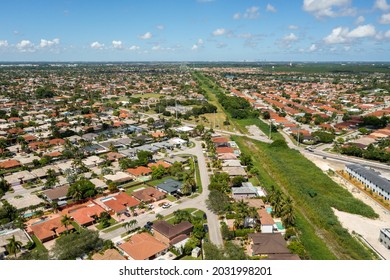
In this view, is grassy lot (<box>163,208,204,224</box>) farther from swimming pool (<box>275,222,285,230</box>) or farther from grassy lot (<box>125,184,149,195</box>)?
grassy lot (<box>125,184,149,195</box>)

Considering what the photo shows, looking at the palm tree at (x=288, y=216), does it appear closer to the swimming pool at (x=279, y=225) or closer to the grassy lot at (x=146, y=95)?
the swimming pool at (x=279, y=225)

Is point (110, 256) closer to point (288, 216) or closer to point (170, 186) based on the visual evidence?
point (170, 186)


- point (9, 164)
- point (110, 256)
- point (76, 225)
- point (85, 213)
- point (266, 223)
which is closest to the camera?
point (110, 256)

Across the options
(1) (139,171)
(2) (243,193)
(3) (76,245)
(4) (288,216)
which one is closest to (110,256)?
(3) (76,245)

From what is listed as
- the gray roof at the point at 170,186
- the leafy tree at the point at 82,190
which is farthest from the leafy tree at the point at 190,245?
the leafy tree at the point at 82,190

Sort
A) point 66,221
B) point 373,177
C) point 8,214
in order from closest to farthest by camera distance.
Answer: point 66,221
point 8,214
point 373,177

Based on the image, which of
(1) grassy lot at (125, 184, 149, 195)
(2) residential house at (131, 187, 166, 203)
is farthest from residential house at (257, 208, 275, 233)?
(1) grassy lot at (125, 184, 149, 195)
